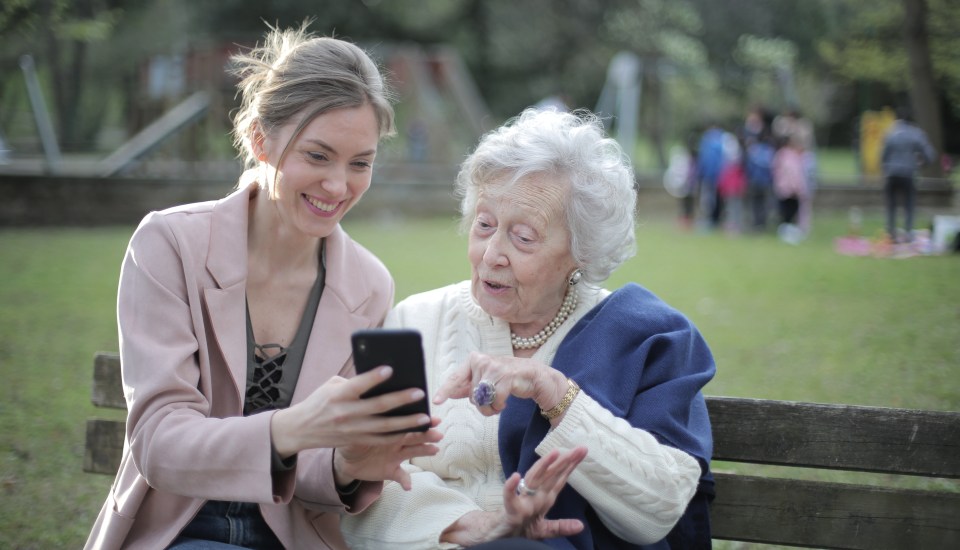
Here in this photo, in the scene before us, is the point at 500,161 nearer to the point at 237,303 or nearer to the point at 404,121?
the point at 237,303

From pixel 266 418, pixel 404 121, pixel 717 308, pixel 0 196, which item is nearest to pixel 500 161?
pixel 266 418

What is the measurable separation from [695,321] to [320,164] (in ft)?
25.1

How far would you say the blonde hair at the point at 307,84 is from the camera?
9.73 feet

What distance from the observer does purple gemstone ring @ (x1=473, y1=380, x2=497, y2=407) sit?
259 centimetres

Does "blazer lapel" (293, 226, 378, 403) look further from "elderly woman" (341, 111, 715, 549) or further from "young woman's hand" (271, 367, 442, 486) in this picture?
"young woman's hand" (271, 367, 442, 486)

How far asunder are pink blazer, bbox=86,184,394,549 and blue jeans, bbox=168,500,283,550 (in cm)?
7

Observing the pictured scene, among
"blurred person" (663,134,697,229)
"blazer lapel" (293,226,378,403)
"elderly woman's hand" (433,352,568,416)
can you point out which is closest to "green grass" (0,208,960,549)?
"blazer lapel" (293,226,378,403)

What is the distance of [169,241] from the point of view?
9.52ft

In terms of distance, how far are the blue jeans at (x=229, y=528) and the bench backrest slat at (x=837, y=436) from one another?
4.87 ft

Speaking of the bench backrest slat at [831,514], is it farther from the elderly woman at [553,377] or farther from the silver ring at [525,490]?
the silver ring at [525,490]

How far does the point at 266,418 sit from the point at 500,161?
3.64 feet

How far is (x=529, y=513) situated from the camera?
2.60 metres

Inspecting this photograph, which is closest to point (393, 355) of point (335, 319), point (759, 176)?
point (335, 319)

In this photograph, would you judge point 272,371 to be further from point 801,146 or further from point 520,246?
point 801,146
